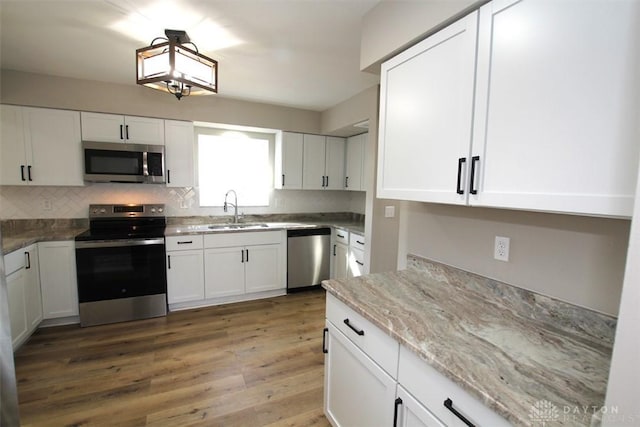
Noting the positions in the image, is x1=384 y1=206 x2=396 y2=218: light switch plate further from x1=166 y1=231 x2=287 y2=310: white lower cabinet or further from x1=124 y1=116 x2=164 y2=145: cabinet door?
x1=124 y1=116 x2=164 y2=145: cabinet door

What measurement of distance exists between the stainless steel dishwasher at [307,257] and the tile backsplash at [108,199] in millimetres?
715

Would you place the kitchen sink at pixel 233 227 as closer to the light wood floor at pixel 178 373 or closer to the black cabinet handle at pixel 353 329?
the light wood floor at pixel 178 373

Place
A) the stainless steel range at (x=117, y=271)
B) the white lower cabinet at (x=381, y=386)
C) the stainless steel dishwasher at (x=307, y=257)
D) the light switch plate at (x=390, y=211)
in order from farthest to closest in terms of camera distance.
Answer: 1. the stainless steel dishwasher at (x=307, y=257)
2. the light switch plate at (x=390, y=211)
3. the stainless steel range at (x=117, y=271)
4. the white lower cabinet at (x=381, y=386)

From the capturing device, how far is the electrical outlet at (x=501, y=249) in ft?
4.47

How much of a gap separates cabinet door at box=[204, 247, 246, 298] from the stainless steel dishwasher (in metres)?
0.63

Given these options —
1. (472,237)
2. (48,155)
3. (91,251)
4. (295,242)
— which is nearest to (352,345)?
(472,237)

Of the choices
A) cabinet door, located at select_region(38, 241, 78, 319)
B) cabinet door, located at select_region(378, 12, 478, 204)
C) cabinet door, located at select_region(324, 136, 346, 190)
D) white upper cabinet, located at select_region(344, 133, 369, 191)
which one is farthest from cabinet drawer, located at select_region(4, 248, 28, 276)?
white upper cabinet, located at select_region(344, 133, 369, 191)

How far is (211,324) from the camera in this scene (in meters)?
2.97

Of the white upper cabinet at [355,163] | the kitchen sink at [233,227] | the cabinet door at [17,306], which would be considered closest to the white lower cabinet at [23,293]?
the cabinet door at [17,306]

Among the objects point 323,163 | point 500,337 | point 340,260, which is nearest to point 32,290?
point 340,260

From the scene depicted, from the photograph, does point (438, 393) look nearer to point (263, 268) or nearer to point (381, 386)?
point (381, 386)

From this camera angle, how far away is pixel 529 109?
38.5 inches

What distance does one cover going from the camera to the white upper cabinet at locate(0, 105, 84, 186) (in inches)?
110

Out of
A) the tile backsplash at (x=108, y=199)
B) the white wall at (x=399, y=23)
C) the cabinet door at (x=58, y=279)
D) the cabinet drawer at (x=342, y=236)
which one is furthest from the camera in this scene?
the cabinet drawer at (x=342, y=236)
